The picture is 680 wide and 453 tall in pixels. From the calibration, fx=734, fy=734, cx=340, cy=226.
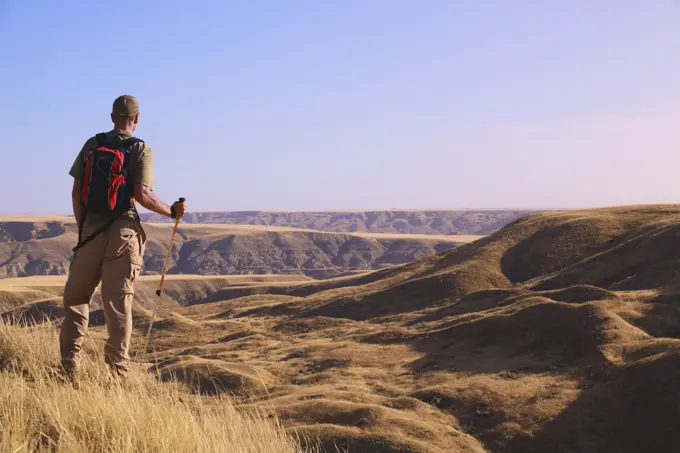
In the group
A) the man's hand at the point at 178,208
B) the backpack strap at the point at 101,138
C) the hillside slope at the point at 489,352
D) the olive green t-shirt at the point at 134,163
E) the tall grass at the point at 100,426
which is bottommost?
the hillside slope at the point at 489,352

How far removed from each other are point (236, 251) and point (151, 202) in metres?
82.7

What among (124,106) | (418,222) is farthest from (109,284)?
(418,222)

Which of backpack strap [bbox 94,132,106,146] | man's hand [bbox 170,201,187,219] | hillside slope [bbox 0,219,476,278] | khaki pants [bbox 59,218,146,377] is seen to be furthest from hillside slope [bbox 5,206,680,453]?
hillside slope [bbox 0,219,476,278]

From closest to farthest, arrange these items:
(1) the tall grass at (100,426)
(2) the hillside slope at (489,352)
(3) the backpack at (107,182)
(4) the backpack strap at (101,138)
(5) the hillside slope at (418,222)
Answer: (1) the tall grass at (100,426), (3) the backpack at (107,182), (4) the backpack strap at (101,138), (2) the hillside slope at (489,352), (5) the hillside slope at (418,222)

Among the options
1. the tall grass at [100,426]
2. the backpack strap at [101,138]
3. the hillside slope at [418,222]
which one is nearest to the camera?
the tall grass at [100,426]

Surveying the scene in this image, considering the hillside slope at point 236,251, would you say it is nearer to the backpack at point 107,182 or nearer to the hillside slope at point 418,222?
the hillside slope at point 418,222

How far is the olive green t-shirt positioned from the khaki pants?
176 millimetres

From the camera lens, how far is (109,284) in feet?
18.2

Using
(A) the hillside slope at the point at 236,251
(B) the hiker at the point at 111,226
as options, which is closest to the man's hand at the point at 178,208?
(B) the hiker at the point at 111,226

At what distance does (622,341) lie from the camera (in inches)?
555

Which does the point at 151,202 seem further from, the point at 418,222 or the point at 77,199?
the point at 418,222

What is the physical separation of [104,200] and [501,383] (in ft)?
31.1

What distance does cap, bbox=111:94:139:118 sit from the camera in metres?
5.69

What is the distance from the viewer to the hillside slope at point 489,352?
1081cm
